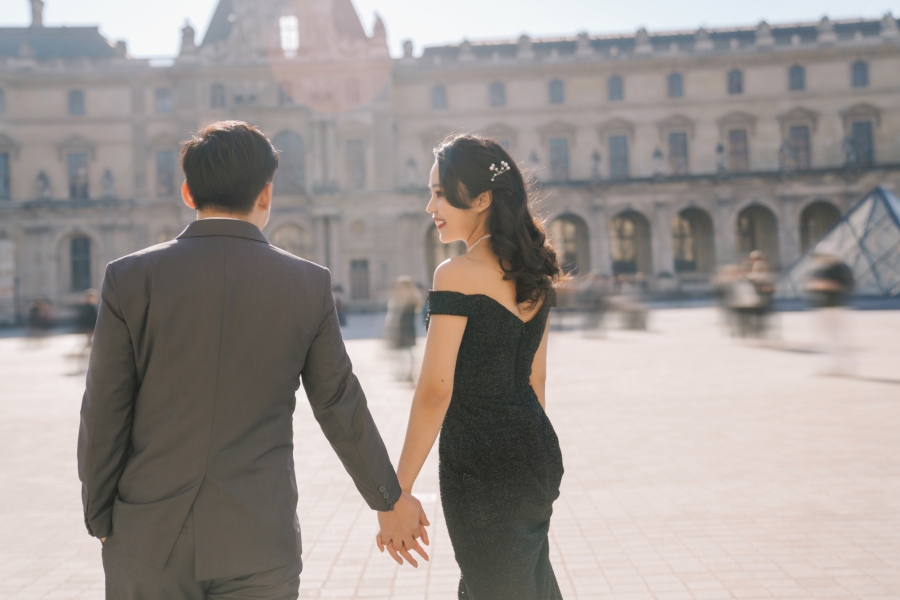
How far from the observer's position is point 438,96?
51.6 metres

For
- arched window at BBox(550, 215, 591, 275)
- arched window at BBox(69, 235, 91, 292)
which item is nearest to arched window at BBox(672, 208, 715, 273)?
arched window at BBox(550, 215, 591, 275)

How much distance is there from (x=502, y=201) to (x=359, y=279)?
154ft

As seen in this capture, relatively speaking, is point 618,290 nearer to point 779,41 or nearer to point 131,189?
point 779,41

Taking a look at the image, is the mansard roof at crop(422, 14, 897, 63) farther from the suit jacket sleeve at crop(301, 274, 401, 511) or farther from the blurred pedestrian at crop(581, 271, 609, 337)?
the suit jacket sleeve at crop(301, 274, 401, 511)

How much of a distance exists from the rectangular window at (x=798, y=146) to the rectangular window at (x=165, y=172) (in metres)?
41.4

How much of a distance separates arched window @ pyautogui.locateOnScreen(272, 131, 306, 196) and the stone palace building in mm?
125

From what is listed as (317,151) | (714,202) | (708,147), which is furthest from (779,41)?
(317,151)

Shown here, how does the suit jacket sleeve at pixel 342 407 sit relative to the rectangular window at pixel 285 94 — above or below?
below

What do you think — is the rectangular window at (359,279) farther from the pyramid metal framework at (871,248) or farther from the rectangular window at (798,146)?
the rectangular window at (798,146)

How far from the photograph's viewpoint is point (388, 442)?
8.75m

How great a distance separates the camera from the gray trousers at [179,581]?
2.39 meters

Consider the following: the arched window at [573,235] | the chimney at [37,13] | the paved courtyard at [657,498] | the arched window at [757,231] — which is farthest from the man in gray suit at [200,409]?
the chimney at [37,13]

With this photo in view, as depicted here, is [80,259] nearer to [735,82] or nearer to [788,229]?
[735,82]

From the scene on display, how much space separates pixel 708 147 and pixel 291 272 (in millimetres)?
53332
